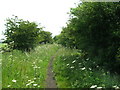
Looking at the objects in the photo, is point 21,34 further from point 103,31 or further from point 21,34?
point 103,31

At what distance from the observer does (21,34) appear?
22844mm

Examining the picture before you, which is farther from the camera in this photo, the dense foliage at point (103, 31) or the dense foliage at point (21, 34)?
the dense foliage at point (21, 34)

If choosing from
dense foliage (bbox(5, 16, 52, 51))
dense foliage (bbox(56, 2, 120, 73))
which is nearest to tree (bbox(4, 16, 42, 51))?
dense foliage (bbox(5, 16, 52, 51))

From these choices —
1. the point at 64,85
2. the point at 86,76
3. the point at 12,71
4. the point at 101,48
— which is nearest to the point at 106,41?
the point at 101,48

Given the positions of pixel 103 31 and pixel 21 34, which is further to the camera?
pixel 21 34

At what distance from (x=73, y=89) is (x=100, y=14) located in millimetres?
4852

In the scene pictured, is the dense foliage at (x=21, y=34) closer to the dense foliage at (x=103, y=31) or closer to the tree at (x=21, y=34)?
the tree at (x=21, y=34)

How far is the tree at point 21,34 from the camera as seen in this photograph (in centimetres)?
2297

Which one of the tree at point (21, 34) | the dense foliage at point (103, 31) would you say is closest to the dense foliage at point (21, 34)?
the tree at point (21, 34)

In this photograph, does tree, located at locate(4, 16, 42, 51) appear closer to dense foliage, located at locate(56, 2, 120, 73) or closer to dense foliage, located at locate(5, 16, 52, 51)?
dense foliage, located at locate(5, 16, 52, 51)

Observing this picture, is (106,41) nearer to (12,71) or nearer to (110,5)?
(110,5)

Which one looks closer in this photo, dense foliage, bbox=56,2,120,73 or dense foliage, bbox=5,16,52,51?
dense foliage, bbox=56,2,120,73

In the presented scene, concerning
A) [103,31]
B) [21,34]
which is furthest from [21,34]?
[103,31]

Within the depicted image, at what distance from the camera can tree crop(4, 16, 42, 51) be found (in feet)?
75.4
